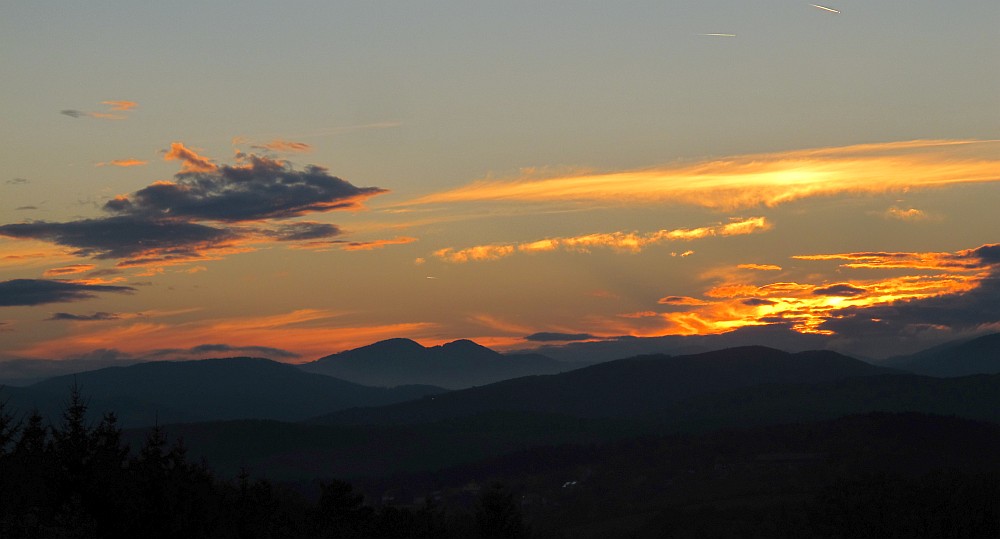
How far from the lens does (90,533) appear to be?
2217 inches

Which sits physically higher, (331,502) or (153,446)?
(153,446)

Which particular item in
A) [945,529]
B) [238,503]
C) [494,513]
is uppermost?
[238,503]

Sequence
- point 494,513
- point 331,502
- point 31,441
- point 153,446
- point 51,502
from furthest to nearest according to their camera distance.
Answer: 1. point 494,513
2. point 331,502
3. point 31,441
4. point 153,446
5. point 51,502

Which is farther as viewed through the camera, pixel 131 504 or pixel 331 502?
pixel 331 502

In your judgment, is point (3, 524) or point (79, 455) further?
point (79, 455)

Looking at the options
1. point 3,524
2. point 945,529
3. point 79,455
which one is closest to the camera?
point 3,524

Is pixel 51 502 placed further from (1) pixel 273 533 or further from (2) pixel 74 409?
(1) pixel 273 533

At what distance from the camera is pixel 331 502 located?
460 ft

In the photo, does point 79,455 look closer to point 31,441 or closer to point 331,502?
point 31,441

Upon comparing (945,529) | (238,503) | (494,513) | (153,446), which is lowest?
(945,529)

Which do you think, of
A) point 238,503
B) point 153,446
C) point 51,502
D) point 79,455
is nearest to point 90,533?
point 51,502

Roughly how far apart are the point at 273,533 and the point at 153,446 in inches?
842

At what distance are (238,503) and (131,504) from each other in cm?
3595

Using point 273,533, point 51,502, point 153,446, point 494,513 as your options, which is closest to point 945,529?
point 494,513
